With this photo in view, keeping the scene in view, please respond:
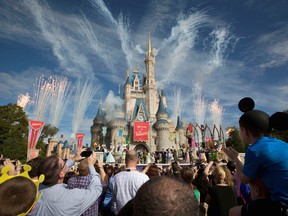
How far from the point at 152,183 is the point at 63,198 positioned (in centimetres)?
168

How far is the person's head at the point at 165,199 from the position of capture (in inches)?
42.3

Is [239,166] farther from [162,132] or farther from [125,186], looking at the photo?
[162,132]

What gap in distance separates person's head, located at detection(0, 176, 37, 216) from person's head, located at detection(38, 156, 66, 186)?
0.84m

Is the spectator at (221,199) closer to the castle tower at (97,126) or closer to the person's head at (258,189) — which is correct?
the person's head at (258,189)

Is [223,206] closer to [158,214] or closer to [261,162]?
[261,162]

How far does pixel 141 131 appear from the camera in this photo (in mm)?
45469

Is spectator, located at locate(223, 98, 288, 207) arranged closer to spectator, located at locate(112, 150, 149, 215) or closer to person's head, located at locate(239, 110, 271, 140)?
person's head, located at locate(239, 110, 271, 140)

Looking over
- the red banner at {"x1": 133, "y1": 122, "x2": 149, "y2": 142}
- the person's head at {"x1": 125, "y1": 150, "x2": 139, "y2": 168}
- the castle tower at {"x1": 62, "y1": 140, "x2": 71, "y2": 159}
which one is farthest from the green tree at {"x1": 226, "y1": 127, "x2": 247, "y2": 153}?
the person's head at {"x1": 125, "y1": 150, "x2": 139, "y2": 168}

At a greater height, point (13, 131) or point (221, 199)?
point (13, 131)

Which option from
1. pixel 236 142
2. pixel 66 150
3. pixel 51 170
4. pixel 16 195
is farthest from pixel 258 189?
pixel 236 142

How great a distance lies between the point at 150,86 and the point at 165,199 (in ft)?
196

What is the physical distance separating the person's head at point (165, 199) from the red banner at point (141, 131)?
4419 cm

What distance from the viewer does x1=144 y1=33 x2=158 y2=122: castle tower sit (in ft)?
191

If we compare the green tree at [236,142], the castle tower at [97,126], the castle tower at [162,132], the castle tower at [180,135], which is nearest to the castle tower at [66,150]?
the castle tower at [97,126]
